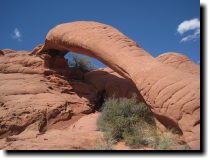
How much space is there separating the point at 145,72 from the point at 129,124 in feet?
5.22

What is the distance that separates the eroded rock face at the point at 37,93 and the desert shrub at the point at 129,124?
73.4 inches

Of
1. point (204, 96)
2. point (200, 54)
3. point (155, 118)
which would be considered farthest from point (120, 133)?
point (200, 54)

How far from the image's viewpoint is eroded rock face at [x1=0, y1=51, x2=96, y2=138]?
366 inches

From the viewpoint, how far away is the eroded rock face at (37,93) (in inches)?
366

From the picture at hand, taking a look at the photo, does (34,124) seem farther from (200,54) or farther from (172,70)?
(200,54)

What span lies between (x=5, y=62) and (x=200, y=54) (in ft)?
28.8

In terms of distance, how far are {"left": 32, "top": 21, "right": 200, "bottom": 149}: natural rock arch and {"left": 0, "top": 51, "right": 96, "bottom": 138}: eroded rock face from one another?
4.84ft

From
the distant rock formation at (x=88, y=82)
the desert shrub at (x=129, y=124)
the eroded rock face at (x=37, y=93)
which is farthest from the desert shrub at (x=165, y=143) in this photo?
the eroded rock face at (x=37, y=93)

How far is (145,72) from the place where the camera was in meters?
8.14

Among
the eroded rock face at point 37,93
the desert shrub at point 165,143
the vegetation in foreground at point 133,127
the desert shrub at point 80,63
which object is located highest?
the desert shrub at point 80,63

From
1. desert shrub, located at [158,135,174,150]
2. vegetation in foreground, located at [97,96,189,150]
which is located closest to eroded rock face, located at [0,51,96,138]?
vegetation in foreground, located at [97,96,189,150]

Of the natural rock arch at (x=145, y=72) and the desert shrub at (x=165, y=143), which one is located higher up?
the natural rock arch at (x=145, y=72)

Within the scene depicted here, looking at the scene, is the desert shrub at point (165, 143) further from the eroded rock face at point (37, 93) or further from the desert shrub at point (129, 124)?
the eroded rock face at point (37, 93)

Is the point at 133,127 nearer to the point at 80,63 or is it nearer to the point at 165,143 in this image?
the point at 165,143
